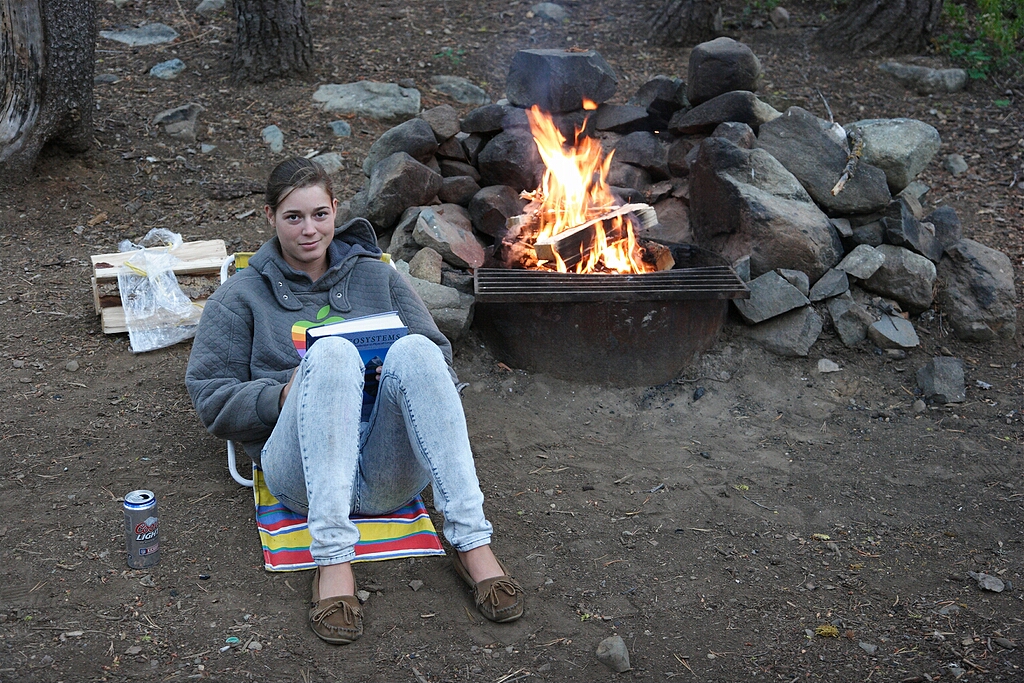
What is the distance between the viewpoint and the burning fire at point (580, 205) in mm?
5160

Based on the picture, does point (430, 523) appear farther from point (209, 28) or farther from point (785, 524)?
point (209, 28)

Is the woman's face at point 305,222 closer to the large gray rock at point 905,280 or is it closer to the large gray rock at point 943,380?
the large gray rock at point 943,380

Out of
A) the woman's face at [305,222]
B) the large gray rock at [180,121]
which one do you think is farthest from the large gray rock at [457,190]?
the large gray rock at [180,121]

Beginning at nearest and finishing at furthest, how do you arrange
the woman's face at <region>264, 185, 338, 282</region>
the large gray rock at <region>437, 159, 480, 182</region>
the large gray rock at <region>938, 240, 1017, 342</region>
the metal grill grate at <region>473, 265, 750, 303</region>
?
the woman's face at <region>264, 185, 338, 282</region> → the metal grill grate at <region>473, 265, 750, 303</region> → the large gray rock at <region>938, 240, 1017, 342</region> → the large gray rock at <region>437, 159, 480, 182</region>

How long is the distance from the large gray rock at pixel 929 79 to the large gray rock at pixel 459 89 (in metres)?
3.56

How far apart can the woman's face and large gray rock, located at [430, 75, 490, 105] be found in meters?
4.70

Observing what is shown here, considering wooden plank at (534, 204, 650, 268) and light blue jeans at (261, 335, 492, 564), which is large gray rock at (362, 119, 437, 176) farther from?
light blue jeans at (261, 335, 492, 564)

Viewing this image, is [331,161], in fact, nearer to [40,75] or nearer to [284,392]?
[40,75]

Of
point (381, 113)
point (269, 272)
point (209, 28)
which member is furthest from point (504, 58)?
point (269, 272)

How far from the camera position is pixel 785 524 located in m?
3.77

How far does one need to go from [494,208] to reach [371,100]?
2696mm

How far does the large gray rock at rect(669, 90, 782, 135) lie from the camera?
5.98 meters

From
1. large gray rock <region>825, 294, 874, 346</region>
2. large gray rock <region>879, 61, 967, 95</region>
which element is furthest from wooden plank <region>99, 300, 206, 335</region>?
large gray rock <region>879, 61, 967, 95</region>

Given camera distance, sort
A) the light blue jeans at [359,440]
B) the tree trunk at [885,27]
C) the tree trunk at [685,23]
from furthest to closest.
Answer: the tree trunk at [685,23]
the tree trunk at [885,27]
the light blue jeans at [359,440]
